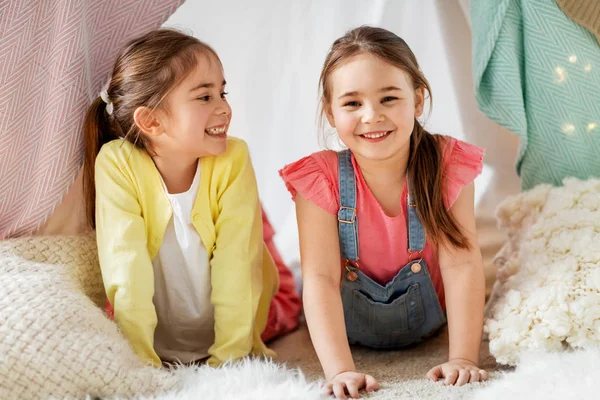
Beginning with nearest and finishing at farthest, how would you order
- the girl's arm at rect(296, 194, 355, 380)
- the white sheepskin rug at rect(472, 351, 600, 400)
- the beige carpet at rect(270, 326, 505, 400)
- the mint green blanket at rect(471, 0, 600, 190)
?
1. the white sheepskin rug at rect(472, 351, 600, 400)
2. the beige carpet at rect(270, 326, 505, 400)
3. the girl's arm at rect(296, 194, 355, 380)
4. the mint green blanket at rect(471, 0, 600, 190)

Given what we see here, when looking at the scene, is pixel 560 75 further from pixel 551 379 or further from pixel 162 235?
pixel 162 235

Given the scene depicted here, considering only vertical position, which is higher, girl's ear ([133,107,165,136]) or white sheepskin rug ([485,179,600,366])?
girl's ear ([133,107,165,136])

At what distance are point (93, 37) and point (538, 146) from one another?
96cm

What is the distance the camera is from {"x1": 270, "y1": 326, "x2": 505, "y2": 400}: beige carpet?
1172 millimetres

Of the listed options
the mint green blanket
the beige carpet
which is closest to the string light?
the mint green blanket

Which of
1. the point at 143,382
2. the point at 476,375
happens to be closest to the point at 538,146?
the point at 476,375

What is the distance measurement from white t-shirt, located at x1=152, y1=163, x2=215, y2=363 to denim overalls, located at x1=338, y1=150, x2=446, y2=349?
28cm

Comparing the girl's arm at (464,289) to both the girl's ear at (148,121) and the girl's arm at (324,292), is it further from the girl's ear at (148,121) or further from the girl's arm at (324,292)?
the girl's ear at (148,121)

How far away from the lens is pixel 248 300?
1391 mm

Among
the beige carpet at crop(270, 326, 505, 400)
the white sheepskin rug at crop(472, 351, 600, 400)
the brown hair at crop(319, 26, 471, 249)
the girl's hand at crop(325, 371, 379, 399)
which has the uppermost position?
the brown hair at crop(319, 26, 471, 249)

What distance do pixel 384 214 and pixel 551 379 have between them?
Result: 1.45ft

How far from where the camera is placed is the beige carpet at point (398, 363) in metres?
1.17

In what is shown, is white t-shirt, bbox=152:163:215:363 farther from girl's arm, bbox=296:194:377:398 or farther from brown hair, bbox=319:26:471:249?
brown hair, bbox=319:26:471:249

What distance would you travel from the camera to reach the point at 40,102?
1450mm
